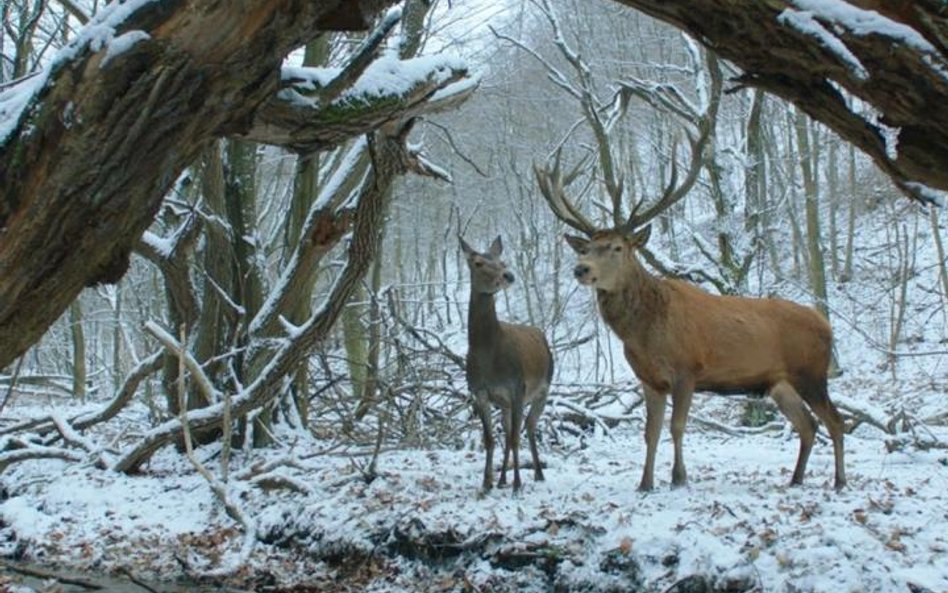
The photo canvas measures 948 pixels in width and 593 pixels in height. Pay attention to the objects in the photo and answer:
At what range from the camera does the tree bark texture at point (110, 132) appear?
142 inches

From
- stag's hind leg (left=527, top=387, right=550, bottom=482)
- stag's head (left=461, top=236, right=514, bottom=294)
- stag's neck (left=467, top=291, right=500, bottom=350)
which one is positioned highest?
stag's head (left=461, top=236, right=514, bottom=294)

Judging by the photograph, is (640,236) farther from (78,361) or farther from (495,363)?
(78,361)

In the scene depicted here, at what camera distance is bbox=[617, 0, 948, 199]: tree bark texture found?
10.7 ft

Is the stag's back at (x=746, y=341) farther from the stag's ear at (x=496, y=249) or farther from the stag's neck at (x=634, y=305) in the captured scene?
the stag's ear at (x=496, y=249)

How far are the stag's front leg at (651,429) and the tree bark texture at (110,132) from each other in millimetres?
4634

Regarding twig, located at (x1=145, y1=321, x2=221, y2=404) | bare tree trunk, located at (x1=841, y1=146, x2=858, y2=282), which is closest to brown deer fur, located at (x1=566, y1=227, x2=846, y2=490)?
twig, located at (x1=145, y1=321, x2=221, y2=404)

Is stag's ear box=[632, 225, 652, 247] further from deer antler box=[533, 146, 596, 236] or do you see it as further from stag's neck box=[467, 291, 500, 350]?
stag's neck box=[467, 291, 500, 350]

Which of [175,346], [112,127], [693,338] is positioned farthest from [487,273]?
[112,127]

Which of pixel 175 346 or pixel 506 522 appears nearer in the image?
pixel 506 522

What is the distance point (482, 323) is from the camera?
8453mm

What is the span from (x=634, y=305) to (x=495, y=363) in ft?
4.04

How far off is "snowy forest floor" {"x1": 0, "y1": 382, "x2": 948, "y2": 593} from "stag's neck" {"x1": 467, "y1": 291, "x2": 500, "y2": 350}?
118 centimetres

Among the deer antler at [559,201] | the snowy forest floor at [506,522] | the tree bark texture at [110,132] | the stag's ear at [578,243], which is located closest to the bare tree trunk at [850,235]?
the snowy forest floor at [506,522]

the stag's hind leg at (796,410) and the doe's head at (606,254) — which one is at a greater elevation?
the doe's head at (606,254)
